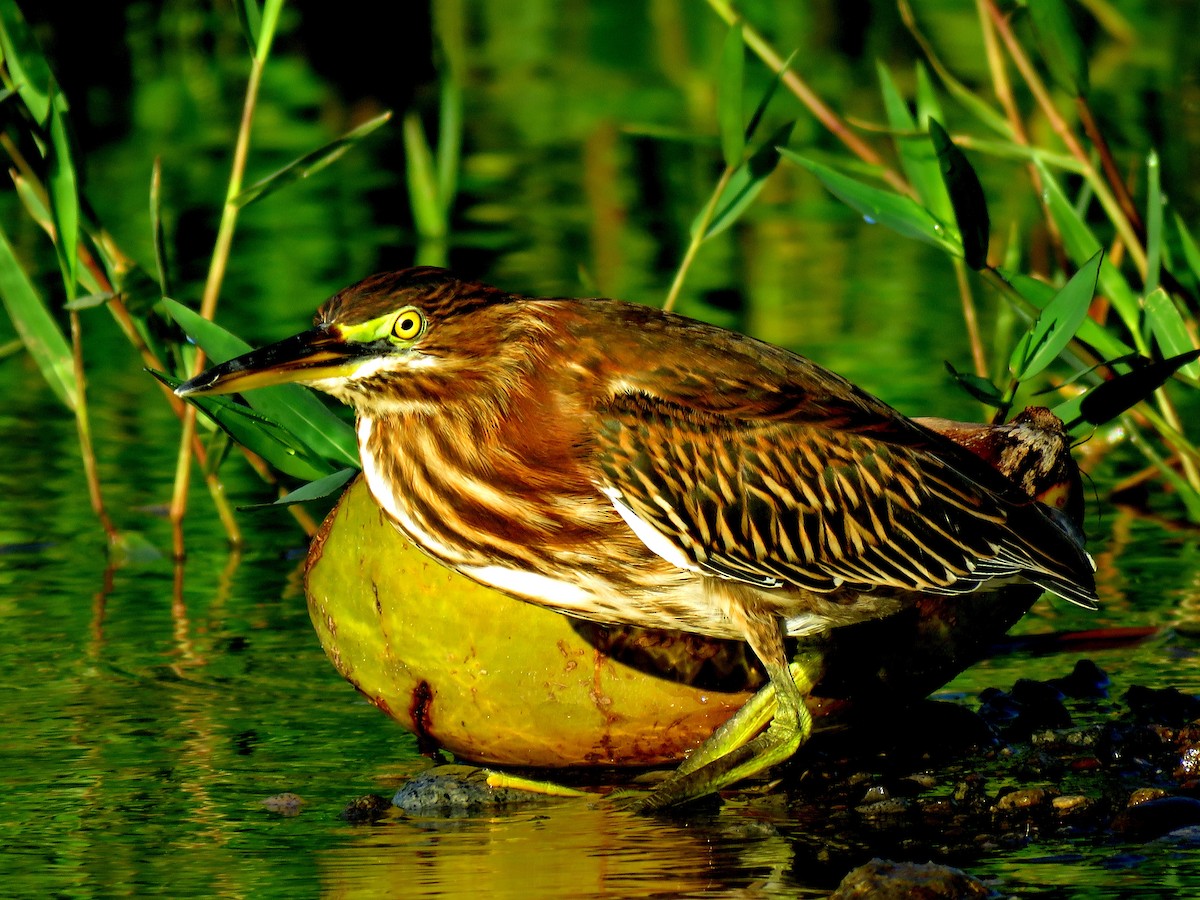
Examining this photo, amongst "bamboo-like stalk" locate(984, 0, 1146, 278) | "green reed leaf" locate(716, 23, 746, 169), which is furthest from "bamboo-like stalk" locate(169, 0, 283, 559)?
"bamboo-like stalk" locate(984, 0, 1146, 278)

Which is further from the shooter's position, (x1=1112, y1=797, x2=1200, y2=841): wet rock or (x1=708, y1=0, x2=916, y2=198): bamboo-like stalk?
(x1=708, y1=0, x2=916, y2=198): bamboo-like stalk

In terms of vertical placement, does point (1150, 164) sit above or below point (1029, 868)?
above

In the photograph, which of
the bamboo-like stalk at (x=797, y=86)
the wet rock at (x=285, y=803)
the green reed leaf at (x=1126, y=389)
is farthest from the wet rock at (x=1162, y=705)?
the wet rock at (x=285, y=803)

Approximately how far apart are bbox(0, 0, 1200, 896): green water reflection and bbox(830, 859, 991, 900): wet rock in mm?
202

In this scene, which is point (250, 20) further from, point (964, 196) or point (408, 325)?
point (964, 196)

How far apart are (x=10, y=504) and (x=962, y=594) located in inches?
199

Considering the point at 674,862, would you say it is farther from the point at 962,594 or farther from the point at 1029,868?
the point at 962,594

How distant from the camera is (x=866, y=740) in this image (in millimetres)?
6445

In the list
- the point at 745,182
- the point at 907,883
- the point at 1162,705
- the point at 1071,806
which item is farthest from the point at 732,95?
the point at 907,883

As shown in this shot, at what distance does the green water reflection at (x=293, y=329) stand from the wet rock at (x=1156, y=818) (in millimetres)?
140

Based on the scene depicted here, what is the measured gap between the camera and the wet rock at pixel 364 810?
5.75 m

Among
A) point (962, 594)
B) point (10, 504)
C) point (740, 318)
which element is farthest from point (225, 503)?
point (740, 318)

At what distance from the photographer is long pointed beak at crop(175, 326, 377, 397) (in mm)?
5617

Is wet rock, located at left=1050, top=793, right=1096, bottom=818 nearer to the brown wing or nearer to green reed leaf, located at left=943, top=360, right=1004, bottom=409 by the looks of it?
the brown wing
